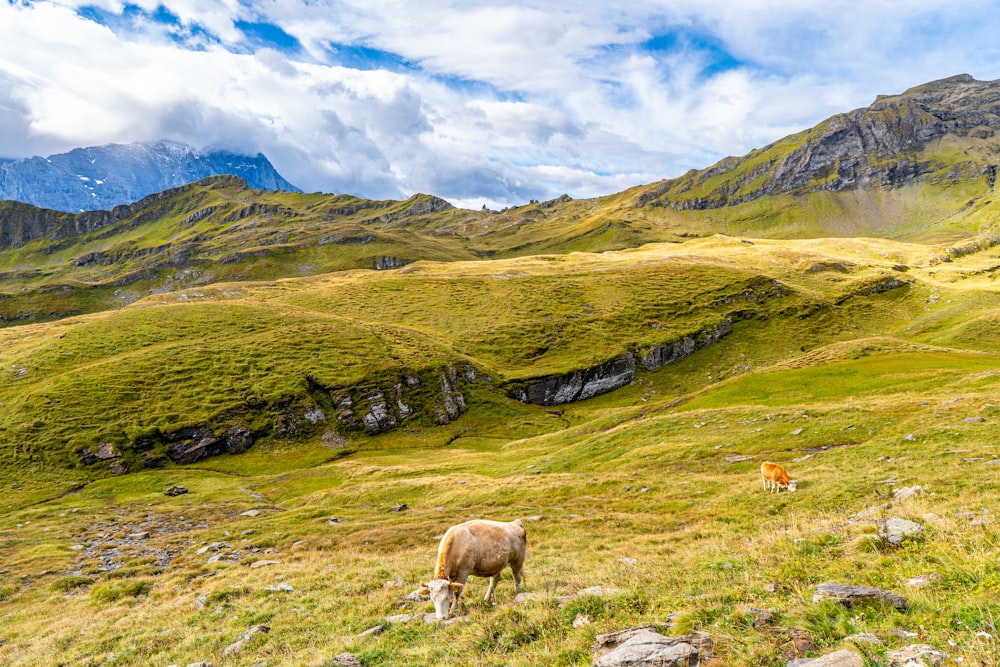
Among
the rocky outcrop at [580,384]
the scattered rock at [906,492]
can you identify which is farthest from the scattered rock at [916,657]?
the rocky outcrop at [580,384]

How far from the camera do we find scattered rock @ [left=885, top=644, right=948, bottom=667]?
523 centimetres

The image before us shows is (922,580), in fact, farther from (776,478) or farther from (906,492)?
(776,478)

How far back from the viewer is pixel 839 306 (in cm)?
12588

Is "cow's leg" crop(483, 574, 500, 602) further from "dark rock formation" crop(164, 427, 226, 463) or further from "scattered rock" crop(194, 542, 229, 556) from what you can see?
"dark rock formation" crop(164, 427, 226, 463)

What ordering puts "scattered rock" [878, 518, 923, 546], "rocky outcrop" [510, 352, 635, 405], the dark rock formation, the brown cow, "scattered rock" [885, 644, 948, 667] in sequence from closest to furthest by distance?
"scattered rock" [885, 644, 948, 667], "scattered rock" [878, 518, 923, 546], the brown cow, the dark rock formation, "rocky outcrop" [510, 352, 635, 405]

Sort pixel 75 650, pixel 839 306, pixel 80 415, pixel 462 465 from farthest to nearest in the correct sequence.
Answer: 1. pixel 839 306
2. pixel 80 415
3. pixel 462 465
4. pixel 75 650

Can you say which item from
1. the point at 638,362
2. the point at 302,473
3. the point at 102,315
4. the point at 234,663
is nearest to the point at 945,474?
the point at 234,663

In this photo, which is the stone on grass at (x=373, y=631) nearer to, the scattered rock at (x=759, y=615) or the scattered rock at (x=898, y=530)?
the scattered rock at (x=759, y=615)

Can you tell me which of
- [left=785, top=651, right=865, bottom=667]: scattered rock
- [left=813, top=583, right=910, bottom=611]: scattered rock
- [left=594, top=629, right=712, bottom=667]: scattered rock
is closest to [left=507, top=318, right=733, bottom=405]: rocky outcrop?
[left=813, top=583, right=910, bottom=611]: scattered rock

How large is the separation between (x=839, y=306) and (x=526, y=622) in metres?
148

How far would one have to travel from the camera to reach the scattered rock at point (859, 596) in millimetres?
7207

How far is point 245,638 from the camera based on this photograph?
1320 centimetres

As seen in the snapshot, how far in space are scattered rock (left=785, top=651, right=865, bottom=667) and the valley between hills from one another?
33 cm

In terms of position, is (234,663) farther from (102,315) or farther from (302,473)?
(102,315)
